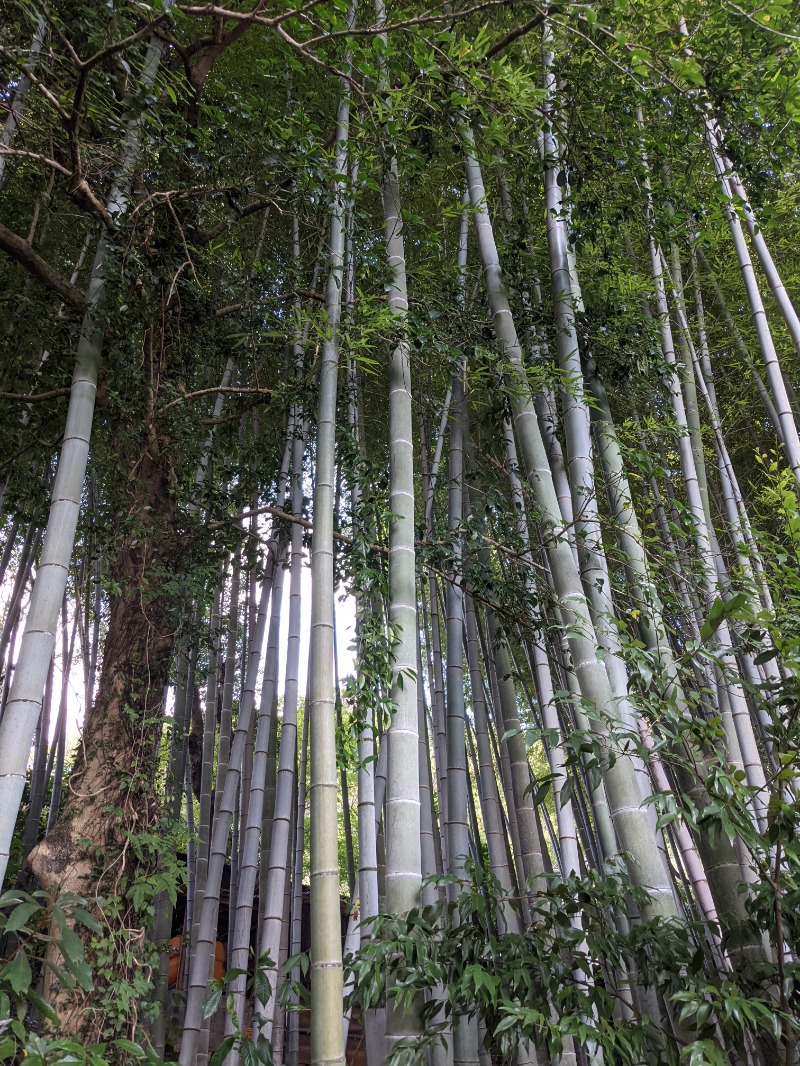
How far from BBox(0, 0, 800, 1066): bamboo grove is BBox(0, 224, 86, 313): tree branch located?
0.02m

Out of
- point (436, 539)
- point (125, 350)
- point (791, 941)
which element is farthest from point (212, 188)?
point (791, 941)

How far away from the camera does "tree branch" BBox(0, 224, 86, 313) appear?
8.74ft

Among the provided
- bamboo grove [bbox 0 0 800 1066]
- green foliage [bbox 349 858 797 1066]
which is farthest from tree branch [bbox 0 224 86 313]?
green foliage [bbox 349 858 797 1066]

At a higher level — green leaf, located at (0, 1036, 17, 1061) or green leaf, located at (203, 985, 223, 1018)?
green leaf, located at (203, 985, 223, 1018)

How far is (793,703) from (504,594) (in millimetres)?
1554

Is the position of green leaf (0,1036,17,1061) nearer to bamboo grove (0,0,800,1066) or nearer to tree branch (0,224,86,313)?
bamboo grove (0,0,800,1066)

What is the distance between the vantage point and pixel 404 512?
203 cm

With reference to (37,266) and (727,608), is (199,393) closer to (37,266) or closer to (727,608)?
(37,266)

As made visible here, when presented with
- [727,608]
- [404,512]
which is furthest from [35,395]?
[727,608]

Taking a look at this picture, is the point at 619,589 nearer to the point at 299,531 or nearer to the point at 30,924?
the point at 299,531

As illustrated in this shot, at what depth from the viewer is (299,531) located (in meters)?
3.08

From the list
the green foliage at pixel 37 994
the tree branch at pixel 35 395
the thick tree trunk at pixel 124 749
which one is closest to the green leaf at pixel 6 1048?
the green foliage at pixel 37 994

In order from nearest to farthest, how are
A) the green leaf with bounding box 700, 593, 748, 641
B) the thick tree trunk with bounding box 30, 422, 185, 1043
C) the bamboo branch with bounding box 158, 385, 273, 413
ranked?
the green leaf with bounding box 700, 593, 748, 641, the thick tree trunk with bounding box 30, 422, 185, 1043, the bamboo branch with bounding box 158, 385, 273, 413

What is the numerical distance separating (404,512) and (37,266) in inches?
73.4
